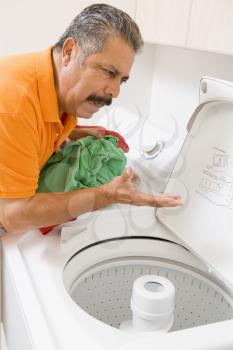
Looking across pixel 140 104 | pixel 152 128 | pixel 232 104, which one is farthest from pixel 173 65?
pixel 232 104

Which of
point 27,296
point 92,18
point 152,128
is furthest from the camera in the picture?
point 152,128

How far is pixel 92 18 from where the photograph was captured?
47.8 inches

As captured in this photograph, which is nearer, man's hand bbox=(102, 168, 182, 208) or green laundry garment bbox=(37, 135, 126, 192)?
man's hand bbox=(102, 168, 182, 208)

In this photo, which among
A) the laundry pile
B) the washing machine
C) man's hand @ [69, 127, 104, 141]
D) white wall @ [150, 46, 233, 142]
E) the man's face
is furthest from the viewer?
white wall @ [150, 46, 233, 142]

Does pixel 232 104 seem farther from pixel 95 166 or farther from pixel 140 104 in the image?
pixel 140 104

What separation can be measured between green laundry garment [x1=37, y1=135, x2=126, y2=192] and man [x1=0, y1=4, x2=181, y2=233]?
0.13 metres

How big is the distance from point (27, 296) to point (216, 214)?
66 centimetres

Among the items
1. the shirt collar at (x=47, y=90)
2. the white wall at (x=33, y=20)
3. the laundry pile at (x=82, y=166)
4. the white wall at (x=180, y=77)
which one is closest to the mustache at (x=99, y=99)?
the shirt collar at (x=47, y=90)

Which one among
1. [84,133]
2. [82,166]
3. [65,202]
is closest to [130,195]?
[65,202]

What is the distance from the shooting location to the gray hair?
3.88 feet

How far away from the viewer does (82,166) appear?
4.67ft

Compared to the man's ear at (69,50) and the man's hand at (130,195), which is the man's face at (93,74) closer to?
the man's ear at (69,50)

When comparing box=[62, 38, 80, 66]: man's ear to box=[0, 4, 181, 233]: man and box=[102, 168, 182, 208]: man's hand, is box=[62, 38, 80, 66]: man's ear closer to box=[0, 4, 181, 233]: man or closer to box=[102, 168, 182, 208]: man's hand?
box=[0, 4, 181, 233]: man

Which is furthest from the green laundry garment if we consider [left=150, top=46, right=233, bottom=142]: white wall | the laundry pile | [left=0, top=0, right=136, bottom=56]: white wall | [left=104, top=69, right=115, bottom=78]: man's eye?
[left=0, top=0, right=136, bottom=56]: white wall
